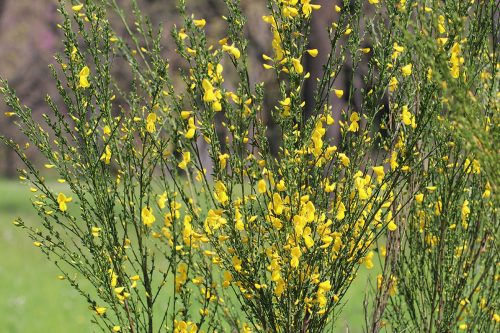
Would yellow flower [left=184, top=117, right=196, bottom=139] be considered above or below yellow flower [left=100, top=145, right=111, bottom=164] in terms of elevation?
below

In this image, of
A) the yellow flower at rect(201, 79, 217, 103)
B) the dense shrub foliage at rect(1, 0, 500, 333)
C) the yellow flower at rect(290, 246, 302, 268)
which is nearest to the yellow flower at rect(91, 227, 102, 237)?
the dense shrub foliage at rect(1, 0, 500, 333)

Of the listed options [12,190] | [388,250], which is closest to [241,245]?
[388,250]

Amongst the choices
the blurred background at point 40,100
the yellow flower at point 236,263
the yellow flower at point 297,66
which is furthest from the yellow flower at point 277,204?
the blurred background at point 40,100

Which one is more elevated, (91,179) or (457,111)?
(91,179)

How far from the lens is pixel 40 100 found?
87.9ft

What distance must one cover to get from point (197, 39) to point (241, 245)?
769 millimetres

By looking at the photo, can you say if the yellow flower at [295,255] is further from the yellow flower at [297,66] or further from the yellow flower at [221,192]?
the yellow flower at [297,66]

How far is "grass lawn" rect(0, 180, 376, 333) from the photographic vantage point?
8398 millimetres

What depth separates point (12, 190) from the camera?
67.0 feet

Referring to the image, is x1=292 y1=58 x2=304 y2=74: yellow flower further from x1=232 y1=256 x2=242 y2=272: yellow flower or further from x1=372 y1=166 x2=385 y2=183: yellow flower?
x1=232 y1=256 x2=242 y2=272: yellow flower

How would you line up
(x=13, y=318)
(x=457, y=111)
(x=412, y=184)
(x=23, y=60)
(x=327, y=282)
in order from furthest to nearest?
(x=23, y=60), (x=13, y=318), (x=412, y=184), (x=327, y=282), (x=457, y=111)

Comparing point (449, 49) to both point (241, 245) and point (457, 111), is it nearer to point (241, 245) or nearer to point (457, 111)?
point (457, 111)

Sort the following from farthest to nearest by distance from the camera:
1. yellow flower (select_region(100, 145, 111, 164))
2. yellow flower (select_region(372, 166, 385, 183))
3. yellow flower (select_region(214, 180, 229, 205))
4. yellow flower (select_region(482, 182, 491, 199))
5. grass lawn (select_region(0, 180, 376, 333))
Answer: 1. grass lawn (select_region(0, 180, 376, 333))
2. yellow flower (select_region(482, 182, 491, 199))
3. yellow flower (select_region(100, 145, 111, 164))
4. yellow flower (select_region(372, 166, 385, 183))
5. yellow flower (select_region(214, 180, 229, 205))

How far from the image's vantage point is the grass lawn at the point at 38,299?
27.6ft
